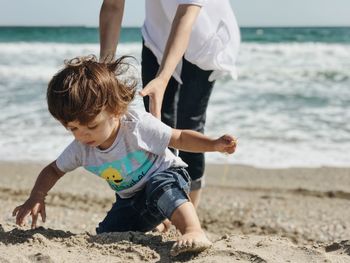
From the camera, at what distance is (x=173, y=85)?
336 cm

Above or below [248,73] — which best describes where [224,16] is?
above

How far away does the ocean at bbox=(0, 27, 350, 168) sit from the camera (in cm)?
693

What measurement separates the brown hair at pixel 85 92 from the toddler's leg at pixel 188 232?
470mm

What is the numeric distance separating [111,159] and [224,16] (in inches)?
41.0

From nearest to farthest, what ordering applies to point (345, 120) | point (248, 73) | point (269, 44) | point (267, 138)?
1. point (267, 138)
2. point (345, 120)
3. point (248, 73)
4. point (269, 44)

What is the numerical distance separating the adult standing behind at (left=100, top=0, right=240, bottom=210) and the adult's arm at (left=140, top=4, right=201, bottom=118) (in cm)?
21

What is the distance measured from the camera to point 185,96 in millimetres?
3354

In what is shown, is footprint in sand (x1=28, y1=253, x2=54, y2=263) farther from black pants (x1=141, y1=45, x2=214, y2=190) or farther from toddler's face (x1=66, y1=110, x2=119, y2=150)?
black pants (x1=141, y1=45, x2=214, y2=190)

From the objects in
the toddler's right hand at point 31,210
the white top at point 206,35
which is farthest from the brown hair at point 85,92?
the white top at point 206,35

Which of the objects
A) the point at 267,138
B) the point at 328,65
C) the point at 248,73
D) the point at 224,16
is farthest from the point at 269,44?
the point at 224,16

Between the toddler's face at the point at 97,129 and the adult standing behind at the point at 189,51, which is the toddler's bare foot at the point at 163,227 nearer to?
the adult standing behind at the point at 189,51

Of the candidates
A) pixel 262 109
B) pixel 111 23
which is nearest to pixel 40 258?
pixel 111 23

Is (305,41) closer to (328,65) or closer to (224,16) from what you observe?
(328,65)

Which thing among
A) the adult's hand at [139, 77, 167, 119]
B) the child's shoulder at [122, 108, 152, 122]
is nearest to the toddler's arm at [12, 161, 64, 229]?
the child's shoulder at [122, 108, 152, 122]
